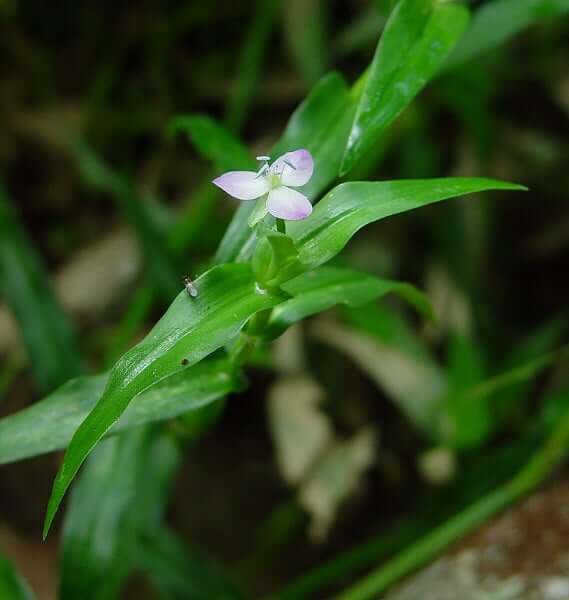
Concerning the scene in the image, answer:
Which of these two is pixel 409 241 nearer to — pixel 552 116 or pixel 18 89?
pixel 552 116

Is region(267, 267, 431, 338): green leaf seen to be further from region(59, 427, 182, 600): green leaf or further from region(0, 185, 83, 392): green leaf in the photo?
region(0, 185, 83, 392): green leaf

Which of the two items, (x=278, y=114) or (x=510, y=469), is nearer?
(x=510, y=469)

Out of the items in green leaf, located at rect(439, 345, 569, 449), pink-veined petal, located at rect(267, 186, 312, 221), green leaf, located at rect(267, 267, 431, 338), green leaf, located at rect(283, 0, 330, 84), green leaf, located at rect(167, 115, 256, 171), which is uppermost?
pink-veined petal, located at rect(267, 186, 312, 221)

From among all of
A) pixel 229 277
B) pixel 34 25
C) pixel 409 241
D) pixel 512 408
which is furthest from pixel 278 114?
pixel 229 277

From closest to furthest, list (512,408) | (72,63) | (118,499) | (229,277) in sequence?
1. (229,277)
2. (118,499)
3. (512,408)
4. (72,63)

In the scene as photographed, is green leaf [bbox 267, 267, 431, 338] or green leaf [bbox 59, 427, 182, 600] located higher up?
green leaf [bbox 267, 267, 431, 338]

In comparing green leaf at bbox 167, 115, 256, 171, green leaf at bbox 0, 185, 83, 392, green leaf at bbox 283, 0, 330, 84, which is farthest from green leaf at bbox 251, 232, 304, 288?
green leaf at bbox 283, 0, 330, 84

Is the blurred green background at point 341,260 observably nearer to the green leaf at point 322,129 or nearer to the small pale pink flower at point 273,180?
the green leaf at point 322,129
